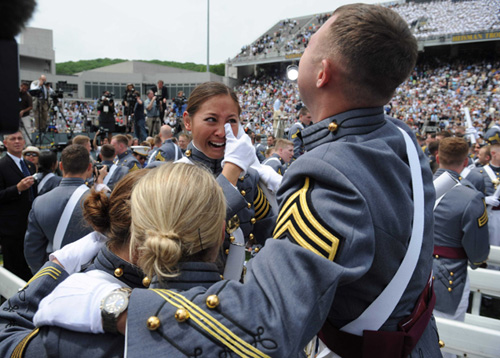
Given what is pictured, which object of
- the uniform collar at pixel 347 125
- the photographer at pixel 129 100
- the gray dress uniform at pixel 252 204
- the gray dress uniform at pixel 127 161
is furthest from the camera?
the photographer at pixel 129 100

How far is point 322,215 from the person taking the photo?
3.58 ft

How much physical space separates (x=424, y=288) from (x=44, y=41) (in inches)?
2026

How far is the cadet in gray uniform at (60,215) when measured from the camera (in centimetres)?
337

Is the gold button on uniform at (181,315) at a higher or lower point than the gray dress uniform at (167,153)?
higher

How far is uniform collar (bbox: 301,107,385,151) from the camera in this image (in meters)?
1.32

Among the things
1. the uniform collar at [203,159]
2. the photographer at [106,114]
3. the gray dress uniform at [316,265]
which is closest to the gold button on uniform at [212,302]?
the gray dress uniform at [316,265]

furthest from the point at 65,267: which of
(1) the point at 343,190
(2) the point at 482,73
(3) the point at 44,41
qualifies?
(3) the point at 44,41

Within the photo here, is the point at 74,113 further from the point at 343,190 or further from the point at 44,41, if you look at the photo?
the point at 343,190

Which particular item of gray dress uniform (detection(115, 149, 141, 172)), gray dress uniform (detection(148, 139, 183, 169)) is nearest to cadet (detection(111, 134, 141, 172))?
gray dress uniform (detection(115, 149, 141, 172))

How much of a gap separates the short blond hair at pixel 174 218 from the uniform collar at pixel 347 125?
1.30 feet

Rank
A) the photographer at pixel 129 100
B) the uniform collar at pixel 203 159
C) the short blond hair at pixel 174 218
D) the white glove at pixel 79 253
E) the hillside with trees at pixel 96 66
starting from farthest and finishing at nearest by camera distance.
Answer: the hillside with trees at pixel 96 66, the photographer at pixel 129 100, the uniform collar at pixel 203 159, the white glove at pixel 79 253, the short blond hair at pixel 174 218

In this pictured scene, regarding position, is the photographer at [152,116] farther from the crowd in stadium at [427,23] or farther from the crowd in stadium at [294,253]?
the crowd in stadium at [427,23]

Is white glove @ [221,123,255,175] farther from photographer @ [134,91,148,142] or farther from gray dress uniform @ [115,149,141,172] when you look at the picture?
photographer @ [134,91,148,142]

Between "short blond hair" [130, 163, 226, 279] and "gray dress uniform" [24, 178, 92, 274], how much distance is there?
238cm
